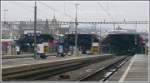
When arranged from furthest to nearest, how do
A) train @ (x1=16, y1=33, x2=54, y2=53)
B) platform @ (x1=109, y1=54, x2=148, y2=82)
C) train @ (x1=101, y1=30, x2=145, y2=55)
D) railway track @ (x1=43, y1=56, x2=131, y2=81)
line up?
train @ (x1=101, y1=30, x2=145, y2=55)
train @ (x1=16, y1=33, x2=54, y2=53)
railway track @ (x1=43, y1=56, x2=131, y2=81)
platform @ (x1=109, y1=54, x2=148, y2=82)

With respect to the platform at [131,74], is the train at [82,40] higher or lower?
higher

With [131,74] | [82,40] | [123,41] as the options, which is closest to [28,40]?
[82,40]

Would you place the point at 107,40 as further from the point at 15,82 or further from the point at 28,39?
the point at 15,82

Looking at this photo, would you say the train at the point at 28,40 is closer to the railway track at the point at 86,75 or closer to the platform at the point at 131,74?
the railway track at the point at 86,75

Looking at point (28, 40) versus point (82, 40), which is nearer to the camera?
point (28, 40)

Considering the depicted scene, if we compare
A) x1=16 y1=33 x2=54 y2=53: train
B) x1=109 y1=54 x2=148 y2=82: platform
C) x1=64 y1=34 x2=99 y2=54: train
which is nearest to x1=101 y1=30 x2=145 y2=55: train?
x1=64 y1=34 x2=99 y2=54: train

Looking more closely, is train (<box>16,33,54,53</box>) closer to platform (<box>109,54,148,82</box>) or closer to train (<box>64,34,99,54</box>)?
train (<box>64,34,99,54</box>)

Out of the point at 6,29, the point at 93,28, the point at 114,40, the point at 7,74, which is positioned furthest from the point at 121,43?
the point at 7,74

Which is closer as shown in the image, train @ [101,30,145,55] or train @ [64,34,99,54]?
train @ [64,34,99,54]

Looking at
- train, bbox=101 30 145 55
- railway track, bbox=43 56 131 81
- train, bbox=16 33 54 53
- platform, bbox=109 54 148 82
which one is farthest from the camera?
train, bbox=101 30 145 55

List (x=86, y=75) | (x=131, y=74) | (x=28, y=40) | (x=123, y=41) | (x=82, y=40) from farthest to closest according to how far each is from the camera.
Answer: (x=123, y=41) → (x=82, y=40) → (x=28, y=40) → (x=86, y=75) → (x=131, y=74)

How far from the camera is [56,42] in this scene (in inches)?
3337

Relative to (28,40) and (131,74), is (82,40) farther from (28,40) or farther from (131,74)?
(131,74)

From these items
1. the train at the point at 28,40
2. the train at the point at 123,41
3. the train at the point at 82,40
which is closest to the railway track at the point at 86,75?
the train at the point at 28,40
